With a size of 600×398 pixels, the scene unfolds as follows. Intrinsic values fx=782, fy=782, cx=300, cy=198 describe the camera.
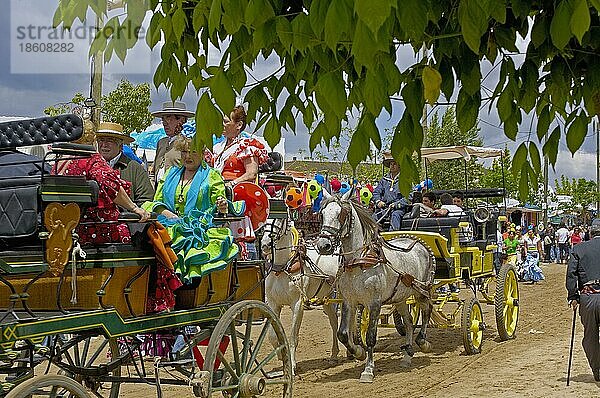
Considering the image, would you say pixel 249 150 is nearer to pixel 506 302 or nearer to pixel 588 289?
pixel 588 289

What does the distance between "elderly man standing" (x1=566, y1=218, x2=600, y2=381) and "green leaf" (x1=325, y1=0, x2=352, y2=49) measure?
26.1 ft

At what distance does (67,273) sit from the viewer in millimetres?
4797

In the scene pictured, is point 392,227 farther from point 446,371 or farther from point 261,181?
point 261,181

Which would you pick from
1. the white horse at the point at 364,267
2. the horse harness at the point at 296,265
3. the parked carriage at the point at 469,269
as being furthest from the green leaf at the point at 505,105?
the parked carriage at the point at 469,269

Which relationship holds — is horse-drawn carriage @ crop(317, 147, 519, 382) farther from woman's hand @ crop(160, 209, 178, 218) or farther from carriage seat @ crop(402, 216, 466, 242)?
woman's hand @ crop(160, 209, 178, 218)

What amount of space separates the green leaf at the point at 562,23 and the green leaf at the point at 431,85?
0.50m

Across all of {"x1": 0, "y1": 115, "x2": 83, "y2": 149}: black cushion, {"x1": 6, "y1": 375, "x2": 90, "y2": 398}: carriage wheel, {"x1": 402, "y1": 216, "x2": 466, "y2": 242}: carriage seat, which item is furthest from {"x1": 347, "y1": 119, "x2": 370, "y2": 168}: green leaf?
{"x1": 402, "y1": 216, "x2": 466, "y2": 242}: carriage seat

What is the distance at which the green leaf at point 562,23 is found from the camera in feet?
6.72

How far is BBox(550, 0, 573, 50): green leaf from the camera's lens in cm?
205

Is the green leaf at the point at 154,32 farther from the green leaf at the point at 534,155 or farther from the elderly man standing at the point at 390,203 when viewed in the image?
the elderly man standing at the point at 390,203

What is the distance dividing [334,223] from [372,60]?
7.43m

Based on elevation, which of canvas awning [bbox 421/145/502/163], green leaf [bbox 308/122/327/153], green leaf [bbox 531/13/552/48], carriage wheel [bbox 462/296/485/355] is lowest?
carriage wheel [bbox 462/296/485/355]

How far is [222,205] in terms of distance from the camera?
20.2 ft

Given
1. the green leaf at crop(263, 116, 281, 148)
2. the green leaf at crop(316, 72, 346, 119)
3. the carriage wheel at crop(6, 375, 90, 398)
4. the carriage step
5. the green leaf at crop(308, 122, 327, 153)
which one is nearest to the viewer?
the green leaf at crop(316, 72, 346, 119)
